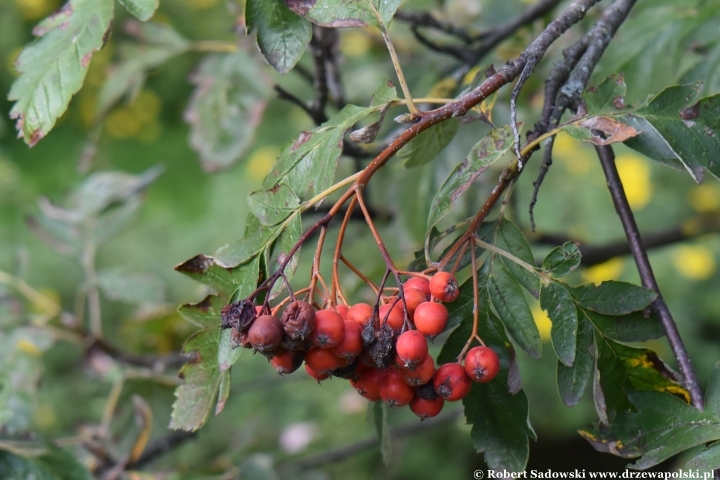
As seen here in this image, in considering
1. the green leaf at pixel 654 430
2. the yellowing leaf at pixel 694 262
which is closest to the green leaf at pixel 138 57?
the green leaf at pixel 654 430

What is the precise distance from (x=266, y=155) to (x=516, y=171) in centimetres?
215

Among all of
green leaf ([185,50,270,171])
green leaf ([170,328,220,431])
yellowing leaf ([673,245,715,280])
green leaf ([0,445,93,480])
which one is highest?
green leaf ([170,328,220,431])

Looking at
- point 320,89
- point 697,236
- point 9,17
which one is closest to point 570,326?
point 320,89

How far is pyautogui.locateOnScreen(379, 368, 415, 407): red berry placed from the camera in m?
0.53

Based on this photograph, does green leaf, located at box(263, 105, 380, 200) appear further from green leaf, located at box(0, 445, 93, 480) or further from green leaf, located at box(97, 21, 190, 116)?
green leaf, located at box(97, 21, 190, 116)

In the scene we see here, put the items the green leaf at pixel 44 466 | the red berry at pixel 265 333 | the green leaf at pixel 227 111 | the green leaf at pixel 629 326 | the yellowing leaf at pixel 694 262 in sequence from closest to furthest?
1. the red berry at pixel 265 333
2. the green leaf at pixel 629 326
3. the green leaf at pixel 44 466
4. the green leaf at pixel 227 111
5. the yellowing leaf at pixel 694 262

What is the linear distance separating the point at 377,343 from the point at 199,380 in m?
0.16

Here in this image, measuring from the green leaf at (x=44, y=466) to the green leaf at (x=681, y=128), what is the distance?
75 centimetres

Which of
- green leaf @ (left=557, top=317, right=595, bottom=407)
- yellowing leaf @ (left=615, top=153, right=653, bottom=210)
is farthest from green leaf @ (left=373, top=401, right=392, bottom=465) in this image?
yellowing leaf @ (left=615, top=153, right=653, bottom=210)

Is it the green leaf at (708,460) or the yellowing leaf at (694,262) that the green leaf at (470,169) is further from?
the yellowing leaf at (694,262)

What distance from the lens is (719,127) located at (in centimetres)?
55

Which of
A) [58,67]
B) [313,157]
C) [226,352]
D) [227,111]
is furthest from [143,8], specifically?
[227,111]

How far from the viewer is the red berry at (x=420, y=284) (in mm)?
552

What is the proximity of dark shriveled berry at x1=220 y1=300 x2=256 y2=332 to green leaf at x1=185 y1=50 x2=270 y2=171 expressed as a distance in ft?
2.25
